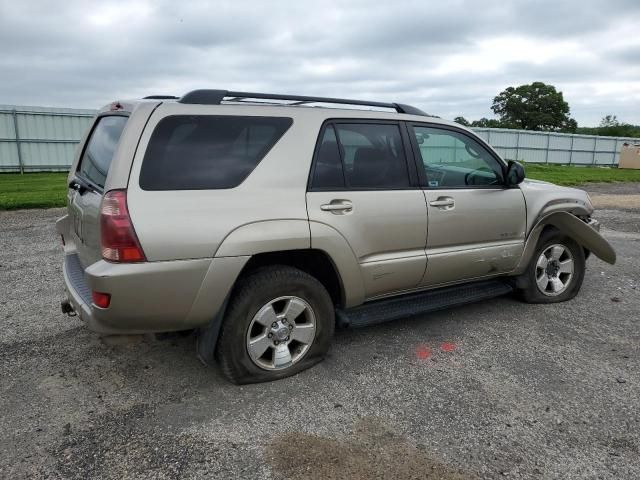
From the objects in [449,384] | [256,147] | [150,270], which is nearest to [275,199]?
[256,147]

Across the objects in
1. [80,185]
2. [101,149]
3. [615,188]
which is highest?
[101,149]

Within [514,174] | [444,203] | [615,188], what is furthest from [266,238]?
[615,188]

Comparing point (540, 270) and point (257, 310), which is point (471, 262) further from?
point (257, 310)

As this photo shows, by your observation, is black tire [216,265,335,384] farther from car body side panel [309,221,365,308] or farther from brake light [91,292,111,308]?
brake light [91,292,111,308]

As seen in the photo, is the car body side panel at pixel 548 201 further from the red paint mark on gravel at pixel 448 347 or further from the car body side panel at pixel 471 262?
the red paint mark on gravel at pixel 448 347

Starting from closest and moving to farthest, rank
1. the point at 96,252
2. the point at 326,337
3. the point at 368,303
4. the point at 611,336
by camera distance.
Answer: the point at 96,252 < the point at 326,337 < the point at 368,303 < the point at 611,336

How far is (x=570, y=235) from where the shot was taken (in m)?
4.89

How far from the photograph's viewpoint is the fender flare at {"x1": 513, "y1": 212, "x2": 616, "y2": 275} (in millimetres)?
4605

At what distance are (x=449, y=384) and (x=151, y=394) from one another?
1.91 metres

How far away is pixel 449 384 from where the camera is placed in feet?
11.1

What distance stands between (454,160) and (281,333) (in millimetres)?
2146

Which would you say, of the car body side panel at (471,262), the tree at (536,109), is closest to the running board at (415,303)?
the car body side panel at (471,262)

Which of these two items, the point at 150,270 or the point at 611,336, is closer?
Result: the point at 150,270

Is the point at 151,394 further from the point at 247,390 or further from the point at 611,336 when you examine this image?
the point at 611,336
